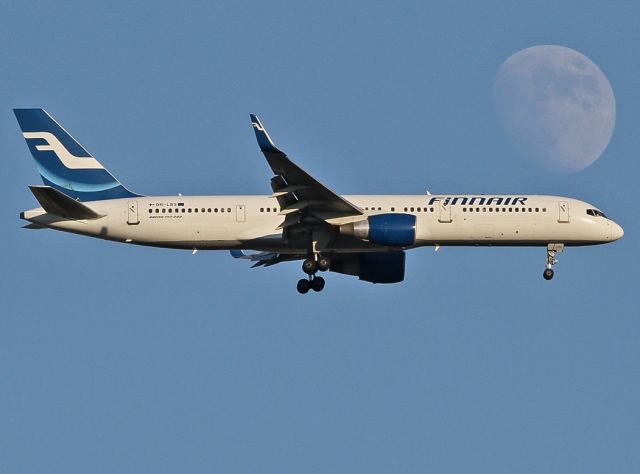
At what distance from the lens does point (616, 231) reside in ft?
208

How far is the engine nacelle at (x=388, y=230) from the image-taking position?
2323 inches

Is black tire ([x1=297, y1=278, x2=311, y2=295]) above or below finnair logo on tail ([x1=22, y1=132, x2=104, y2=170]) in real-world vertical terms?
below

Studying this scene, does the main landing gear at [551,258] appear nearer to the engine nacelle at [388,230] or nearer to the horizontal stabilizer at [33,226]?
the engine nacelle at [388,230]

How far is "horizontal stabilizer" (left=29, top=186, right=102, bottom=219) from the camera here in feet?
193

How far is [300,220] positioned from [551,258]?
1262cm

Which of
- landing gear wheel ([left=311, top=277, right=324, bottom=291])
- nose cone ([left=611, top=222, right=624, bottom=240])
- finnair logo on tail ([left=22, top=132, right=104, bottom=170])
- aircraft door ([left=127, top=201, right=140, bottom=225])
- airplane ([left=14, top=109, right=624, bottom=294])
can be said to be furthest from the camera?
finnair logo on tail ([left=22, top=132, right=104, bottom=170])

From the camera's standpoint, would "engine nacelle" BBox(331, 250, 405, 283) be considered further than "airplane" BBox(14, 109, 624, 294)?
Yes

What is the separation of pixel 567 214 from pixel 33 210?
25.5 meters

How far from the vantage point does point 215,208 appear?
6209 cm

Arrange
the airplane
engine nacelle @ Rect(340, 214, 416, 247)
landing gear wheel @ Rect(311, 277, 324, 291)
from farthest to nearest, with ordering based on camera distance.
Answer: landing gear wheel @ Rect(311, 277, 324, 291), the airplane, engine nacelle @ Rect(340, 214, 416, 247)

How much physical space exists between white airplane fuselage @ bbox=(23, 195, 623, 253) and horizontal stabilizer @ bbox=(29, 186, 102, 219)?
0.51 m

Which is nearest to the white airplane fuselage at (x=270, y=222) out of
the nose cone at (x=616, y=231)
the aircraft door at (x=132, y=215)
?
the aircraft door at (x=132, y=215)

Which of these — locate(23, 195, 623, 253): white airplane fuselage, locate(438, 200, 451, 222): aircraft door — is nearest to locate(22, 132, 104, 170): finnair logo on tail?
locate(23, 195, 623, 253): white airplane fuselage

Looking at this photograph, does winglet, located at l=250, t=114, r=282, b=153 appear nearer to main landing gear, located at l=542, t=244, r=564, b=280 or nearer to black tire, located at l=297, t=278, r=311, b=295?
black tire, located at l=297, t=278, r=311, b=295
